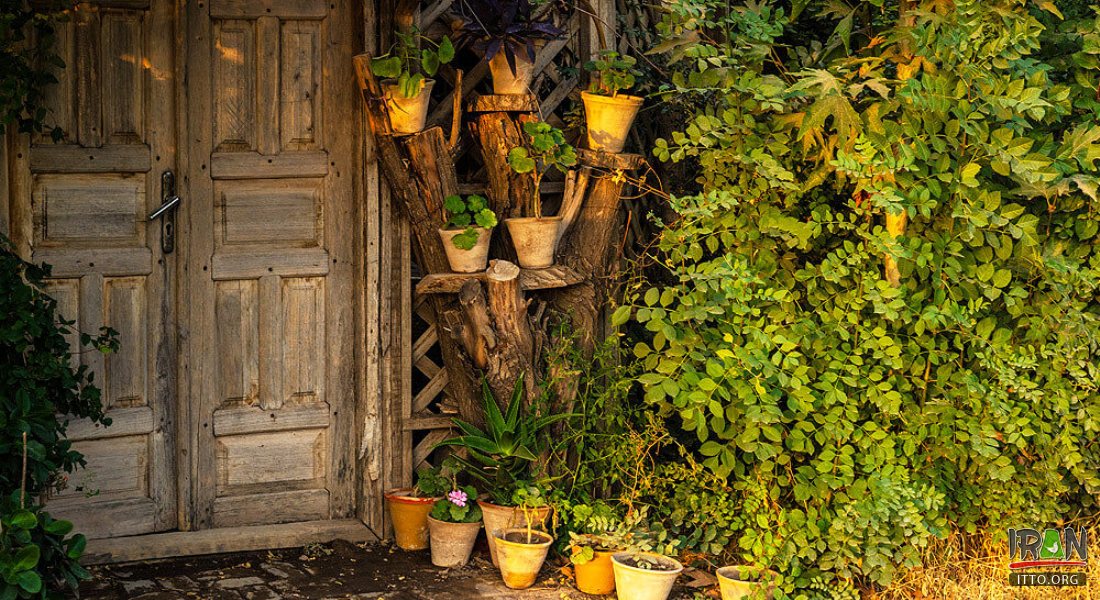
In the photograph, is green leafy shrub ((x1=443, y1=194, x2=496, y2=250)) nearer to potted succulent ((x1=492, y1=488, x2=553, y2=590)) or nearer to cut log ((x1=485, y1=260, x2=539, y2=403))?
cut log ((x1=485, y1=260, x2=539, y2=403))

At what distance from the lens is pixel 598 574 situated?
180 inches

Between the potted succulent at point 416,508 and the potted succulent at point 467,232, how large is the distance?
90 cm

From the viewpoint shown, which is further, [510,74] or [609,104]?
[609,104]

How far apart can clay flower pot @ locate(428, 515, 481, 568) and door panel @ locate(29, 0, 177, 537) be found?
1139mm

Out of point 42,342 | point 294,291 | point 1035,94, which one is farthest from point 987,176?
point 42,342

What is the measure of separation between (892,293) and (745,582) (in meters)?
1.20

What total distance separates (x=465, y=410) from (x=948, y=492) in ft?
6.51

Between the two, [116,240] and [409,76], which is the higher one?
[409,76]

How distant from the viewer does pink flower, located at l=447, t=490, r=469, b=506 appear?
4.82 m

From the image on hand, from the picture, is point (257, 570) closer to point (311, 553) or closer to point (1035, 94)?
point (311, 553)

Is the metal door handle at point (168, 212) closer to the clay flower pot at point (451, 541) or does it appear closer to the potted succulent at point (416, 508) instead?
the potted succulent at point (416, 508)

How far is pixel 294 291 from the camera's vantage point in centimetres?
507

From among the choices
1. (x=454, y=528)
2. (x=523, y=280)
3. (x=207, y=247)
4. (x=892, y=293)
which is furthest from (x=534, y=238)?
(x=892, y=293)

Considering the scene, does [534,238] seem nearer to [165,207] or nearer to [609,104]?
[609,104]
